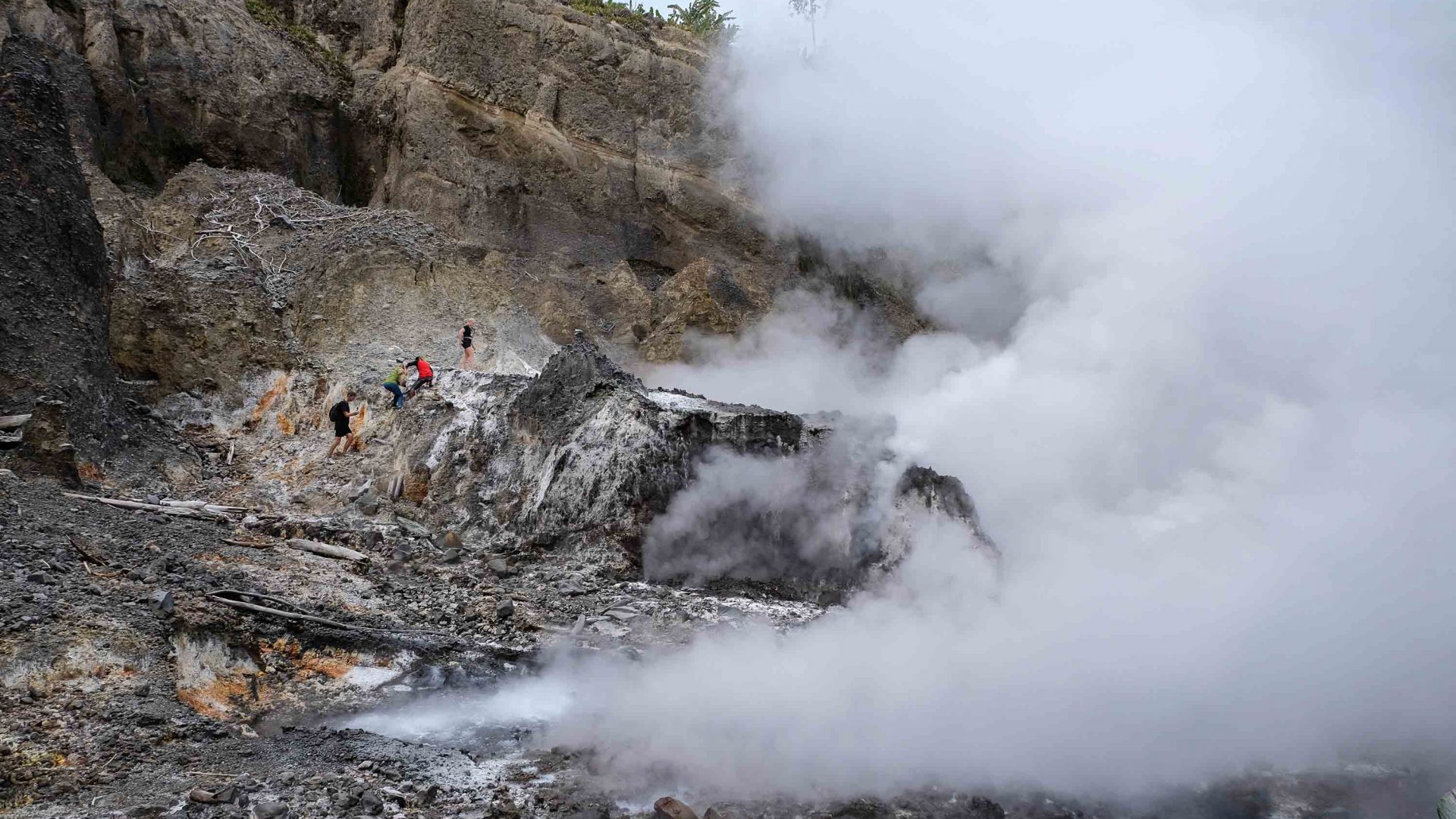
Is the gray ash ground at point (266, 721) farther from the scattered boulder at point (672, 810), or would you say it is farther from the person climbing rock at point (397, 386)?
the person climbing rock at point (397, 386)

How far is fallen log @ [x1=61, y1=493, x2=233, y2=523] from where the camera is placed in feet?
27.6

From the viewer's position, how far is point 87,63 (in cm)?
1438

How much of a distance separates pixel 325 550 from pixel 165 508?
1.49 metres

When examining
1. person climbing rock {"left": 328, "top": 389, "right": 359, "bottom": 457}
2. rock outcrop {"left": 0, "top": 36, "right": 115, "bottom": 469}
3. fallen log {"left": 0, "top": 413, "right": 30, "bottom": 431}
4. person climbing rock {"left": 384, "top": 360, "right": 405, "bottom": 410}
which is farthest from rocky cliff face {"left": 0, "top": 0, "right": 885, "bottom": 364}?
fallen log {"left": 0, "top": 413, "right": 30, "bottom": 431}

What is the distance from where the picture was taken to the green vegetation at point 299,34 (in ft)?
55.9

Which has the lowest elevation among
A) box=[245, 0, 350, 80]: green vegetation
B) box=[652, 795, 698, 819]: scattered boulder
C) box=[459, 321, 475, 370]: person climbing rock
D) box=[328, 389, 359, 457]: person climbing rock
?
box=[652, 795, 698, 819]: scattered boulder

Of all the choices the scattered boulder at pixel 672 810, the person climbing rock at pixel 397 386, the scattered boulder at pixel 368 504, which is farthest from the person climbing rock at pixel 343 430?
the scattered boulder at pixel 672 810

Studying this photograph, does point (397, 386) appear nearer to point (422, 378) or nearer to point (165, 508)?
point (422, 378)

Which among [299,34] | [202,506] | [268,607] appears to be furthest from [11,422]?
[299,34]

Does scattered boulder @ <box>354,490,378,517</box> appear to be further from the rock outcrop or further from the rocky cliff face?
the rocky cliff face

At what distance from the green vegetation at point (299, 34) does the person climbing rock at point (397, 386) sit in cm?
862

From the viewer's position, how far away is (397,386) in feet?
36.6

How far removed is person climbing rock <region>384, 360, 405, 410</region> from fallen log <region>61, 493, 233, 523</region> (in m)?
2.33

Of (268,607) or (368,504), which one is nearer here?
(268,607)
